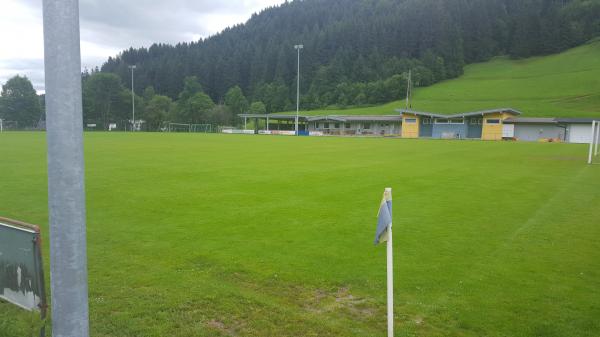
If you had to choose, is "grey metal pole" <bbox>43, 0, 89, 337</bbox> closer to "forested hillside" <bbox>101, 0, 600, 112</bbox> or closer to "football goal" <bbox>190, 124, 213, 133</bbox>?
"football goal" <bbox>190, 124, 213, 133</bbox>

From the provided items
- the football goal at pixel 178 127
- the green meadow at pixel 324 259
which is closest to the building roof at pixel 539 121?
the green meadow at pixel 324 259

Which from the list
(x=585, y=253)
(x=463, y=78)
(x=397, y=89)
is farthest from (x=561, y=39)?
(x=585, y=253)

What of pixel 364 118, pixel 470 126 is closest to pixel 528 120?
pixel 470 126

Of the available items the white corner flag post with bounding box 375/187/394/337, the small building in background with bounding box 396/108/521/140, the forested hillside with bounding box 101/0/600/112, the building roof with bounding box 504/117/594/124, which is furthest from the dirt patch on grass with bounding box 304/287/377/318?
the forested hillside with bounding box 101/0/600/112

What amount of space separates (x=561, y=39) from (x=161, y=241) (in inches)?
6185

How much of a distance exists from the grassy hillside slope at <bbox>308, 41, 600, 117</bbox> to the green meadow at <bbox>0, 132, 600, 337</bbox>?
79740mm

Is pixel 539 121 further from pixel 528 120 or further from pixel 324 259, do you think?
pixel 324 259

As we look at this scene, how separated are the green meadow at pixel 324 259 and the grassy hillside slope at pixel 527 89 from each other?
79740mm

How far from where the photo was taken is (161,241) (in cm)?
809

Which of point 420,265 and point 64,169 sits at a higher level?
point 64,169

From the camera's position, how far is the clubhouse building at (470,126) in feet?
215

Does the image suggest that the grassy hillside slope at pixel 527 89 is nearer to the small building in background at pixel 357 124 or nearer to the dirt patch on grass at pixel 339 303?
the small building in background at pixel 357 124

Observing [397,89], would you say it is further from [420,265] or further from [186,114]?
[420,265]

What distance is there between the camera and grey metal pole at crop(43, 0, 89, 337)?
8.13 feet
